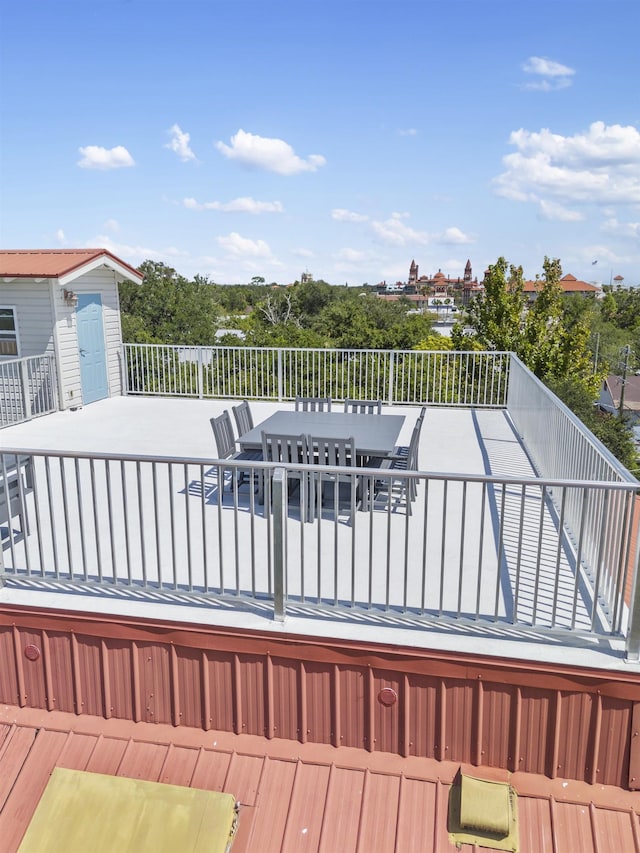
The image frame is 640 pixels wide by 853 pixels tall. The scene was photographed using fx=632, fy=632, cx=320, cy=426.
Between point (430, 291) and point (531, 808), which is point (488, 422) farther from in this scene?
point (430, 291)

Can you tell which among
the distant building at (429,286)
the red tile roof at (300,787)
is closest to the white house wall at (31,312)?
the red tile roof at (300,787)

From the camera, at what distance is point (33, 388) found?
9516 millimetres

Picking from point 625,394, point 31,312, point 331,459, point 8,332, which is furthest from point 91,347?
point 625,394

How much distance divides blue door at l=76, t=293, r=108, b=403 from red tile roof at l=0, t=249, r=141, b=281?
1.99 feet

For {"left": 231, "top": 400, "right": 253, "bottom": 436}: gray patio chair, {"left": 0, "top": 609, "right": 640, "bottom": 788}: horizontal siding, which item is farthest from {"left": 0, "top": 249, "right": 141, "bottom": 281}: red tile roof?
{"left": 0, "top": 609, "right": 640, "bottom": 788}: horizontal siding

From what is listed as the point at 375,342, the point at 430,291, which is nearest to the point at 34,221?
the point at 375,342

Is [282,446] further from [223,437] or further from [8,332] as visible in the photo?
[8,332]

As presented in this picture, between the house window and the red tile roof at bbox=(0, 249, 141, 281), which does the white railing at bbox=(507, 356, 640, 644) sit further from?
the house window

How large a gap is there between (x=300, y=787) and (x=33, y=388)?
314 inches

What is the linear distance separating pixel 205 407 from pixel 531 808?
770 centimetres

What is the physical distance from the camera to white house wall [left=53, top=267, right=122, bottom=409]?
9.65m

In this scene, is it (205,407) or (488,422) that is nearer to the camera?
(488,422)

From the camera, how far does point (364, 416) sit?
665 cm

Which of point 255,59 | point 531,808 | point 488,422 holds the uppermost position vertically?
point 255,59
